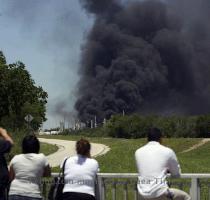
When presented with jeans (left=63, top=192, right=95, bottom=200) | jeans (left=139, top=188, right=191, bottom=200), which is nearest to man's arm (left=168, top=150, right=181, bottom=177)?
jeans (left=139, top=188, right=191, bottom=200)

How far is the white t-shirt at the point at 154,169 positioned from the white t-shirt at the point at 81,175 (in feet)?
2.36

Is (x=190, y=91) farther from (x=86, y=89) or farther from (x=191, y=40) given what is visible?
(x=86, y=89)

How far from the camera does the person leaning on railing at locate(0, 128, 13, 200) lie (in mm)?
8180

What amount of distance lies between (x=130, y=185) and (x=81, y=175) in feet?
4.72

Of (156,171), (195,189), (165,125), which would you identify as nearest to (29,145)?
(156,171)


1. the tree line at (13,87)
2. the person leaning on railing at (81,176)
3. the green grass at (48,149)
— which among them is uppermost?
the tree line at (13,87)

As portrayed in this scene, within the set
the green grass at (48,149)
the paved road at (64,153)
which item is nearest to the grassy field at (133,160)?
the paved road at (64,153)

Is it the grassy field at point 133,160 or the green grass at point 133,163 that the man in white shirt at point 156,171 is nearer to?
the green grass at point 133,163

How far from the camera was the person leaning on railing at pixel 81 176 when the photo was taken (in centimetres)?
820

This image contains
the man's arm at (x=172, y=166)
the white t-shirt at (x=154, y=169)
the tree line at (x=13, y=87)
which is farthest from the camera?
the tree line at (x=13, y=87)

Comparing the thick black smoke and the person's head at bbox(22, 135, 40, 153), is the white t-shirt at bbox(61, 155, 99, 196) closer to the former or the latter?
the person's head at bbox(22, 135, 40, 153)

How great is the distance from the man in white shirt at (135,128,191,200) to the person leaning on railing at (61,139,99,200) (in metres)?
0.72

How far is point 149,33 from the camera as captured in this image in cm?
15025

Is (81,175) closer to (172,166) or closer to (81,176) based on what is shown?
(81,176)
